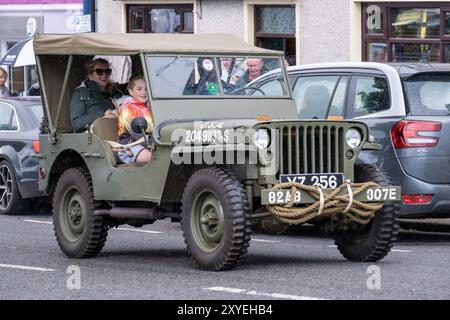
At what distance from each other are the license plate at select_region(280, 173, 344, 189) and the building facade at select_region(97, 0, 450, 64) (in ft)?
38.3

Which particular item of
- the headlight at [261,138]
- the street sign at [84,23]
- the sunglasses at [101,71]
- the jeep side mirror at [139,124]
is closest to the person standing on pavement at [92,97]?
the sunglasses at [101,71]

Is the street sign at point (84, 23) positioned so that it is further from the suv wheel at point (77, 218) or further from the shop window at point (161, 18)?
the suv wheel at point (77, 218)

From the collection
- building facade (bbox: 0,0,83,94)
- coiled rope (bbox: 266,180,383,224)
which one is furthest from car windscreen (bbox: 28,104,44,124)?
building facade (bbox: 0,0,83,94)

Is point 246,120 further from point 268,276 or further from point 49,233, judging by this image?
point 49,233

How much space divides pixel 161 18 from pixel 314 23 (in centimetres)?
406

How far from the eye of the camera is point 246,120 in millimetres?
12805

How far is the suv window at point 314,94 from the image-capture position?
15703 mm

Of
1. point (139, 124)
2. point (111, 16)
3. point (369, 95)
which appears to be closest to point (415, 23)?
point (111, 16)

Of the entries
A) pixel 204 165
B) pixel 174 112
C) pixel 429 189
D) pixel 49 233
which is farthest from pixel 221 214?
pixel 49 233

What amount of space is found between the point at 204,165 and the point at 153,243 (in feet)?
10.1

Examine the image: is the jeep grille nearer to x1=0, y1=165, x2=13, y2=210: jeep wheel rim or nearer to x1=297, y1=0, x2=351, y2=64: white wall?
x1=0, y1=165, x2=13, y2=210: jeep wheel rim

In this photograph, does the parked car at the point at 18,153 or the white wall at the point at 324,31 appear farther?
the white wall at the point at 324,31

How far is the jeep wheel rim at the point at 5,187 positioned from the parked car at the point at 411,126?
18.2 feet
